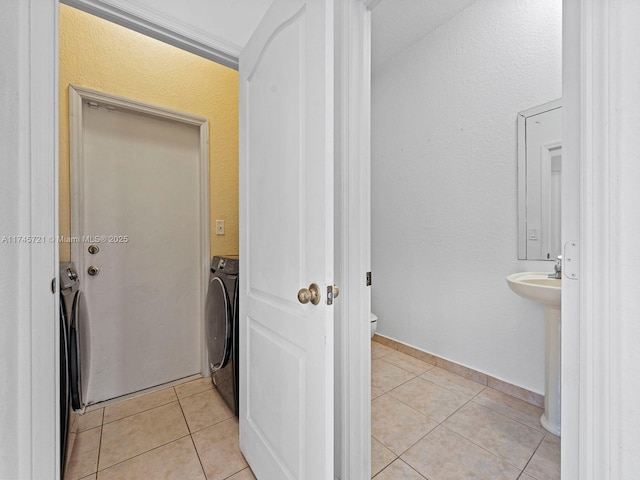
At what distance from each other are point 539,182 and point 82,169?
9.96ft

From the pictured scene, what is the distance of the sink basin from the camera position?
1.40 meters

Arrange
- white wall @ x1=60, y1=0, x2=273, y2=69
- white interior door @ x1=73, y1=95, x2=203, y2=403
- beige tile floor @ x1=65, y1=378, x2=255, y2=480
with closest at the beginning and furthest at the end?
white wall @ x1=60, y1=0, x2=273, y2=69 → beige tile floor @ x1=65, y1=378, x2=255, y2=480 → white interior door @ x1=73, y1=95, x2=203, y2=403

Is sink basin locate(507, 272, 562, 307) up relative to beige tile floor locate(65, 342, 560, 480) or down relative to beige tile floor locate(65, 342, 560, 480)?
up

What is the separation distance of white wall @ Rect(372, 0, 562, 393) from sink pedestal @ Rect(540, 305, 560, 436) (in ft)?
0.80

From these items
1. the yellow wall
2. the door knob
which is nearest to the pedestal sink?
the door knob

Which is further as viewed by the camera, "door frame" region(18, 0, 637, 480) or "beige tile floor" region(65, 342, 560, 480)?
"beige tile floor" region(65, 342, 560, 480)

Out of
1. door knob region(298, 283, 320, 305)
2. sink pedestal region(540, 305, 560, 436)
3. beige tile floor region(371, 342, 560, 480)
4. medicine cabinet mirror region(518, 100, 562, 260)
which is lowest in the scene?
beige tile floor region(371, 342, 560, 480)

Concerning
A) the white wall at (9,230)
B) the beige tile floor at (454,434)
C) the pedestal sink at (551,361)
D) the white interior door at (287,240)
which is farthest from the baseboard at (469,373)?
the white wall at (9,230)

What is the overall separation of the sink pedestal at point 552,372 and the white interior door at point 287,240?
60.1 inches

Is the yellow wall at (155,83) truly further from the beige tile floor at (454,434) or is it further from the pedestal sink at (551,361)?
the pedestal sink at (551,361)

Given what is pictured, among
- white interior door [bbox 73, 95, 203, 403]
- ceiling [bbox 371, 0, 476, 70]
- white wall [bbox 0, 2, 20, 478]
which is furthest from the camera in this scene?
ceiling [bbox 371, 0, 476, 70]

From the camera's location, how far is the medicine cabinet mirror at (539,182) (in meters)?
1.80

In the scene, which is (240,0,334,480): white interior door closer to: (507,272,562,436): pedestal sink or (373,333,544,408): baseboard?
(507,272,562,436): pedestal sink

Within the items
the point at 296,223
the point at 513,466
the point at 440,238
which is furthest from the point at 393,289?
the point at 296,223
